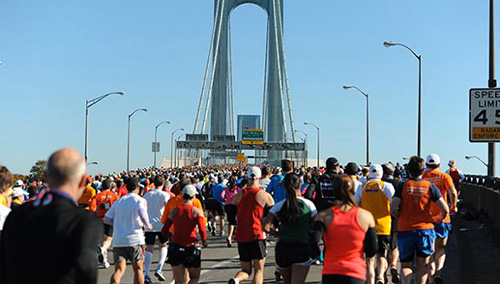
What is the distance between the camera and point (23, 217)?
11.2 feet

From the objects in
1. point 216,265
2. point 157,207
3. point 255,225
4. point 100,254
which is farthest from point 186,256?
point 100,254

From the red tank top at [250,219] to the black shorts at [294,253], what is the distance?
1046mm

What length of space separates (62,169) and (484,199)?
1534cm

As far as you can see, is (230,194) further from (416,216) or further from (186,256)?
(416,216)

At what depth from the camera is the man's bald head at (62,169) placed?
3.44 metres

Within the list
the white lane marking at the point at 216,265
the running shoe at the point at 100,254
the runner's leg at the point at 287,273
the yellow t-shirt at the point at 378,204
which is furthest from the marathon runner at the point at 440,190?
the running shoe at the point at 100,254

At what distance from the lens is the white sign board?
11.5 metres

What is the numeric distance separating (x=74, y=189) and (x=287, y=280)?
4.17 metres

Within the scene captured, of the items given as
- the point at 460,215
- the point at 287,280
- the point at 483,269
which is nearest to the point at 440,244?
the point at 483,269

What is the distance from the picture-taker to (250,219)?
8.11 m

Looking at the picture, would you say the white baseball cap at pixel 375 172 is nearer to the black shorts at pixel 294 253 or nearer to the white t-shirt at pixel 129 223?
the black shorts at pixel 294 253

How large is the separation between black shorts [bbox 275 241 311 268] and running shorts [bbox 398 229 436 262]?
1.73m

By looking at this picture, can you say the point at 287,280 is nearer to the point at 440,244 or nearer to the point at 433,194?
the point at 433,194

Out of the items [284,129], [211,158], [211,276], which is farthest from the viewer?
[211,158]
